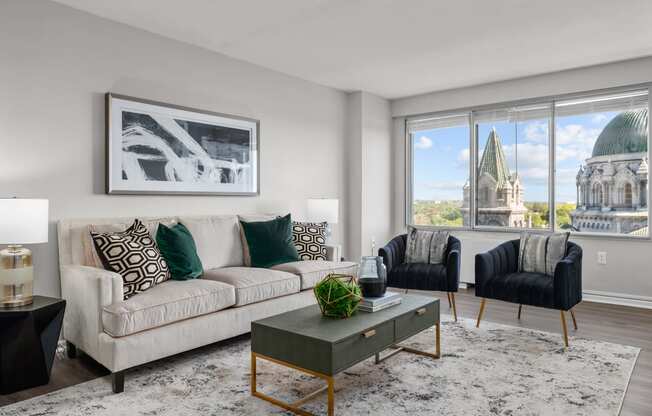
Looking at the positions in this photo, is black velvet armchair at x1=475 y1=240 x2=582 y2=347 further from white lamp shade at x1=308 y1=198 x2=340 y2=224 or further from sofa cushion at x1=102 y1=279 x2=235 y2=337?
sofa cushion at x1=102 y1=279 x2=235 y2=337

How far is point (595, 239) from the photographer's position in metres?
4.91

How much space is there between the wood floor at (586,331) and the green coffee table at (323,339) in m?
Answer: 0.94

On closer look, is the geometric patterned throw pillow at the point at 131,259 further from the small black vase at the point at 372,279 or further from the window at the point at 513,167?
the window at the point at 513,167

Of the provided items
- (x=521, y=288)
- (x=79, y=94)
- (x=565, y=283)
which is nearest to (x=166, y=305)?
(x=79, y=94)

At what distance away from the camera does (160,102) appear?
12.8ft

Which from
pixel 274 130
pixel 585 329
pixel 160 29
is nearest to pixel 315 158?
pixel 274 130

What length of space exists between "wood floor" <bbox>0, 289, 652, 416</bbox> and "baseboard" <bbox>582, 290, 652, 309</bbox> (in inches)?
5.4

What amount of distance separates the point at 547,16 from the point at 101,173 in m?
3.62

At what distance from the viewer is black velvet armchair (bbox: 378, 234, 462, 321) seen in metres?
4.03

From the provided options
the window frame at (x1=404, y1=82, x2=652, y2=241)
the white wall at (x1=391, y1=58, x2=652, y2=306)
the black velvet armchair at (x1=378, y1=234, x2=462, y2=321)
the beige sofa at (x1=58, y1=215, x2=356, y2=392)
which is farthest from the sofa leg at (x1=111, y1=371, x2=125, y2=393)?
the window frame at (x1=404, y1=82, x2=652, y2=241)

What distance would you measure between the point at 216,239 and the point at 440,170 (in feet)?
11.1

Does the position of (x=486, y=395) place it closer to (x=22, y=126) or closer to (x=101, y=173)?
(x=101, y=173)

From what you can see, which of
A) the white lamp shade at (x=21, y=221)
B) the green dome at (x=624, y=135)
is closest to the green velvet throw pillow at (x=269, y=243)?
the white lamp shade at (x=21, y=221)

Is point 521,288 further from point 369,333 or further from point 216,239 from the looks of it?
point 216,239
